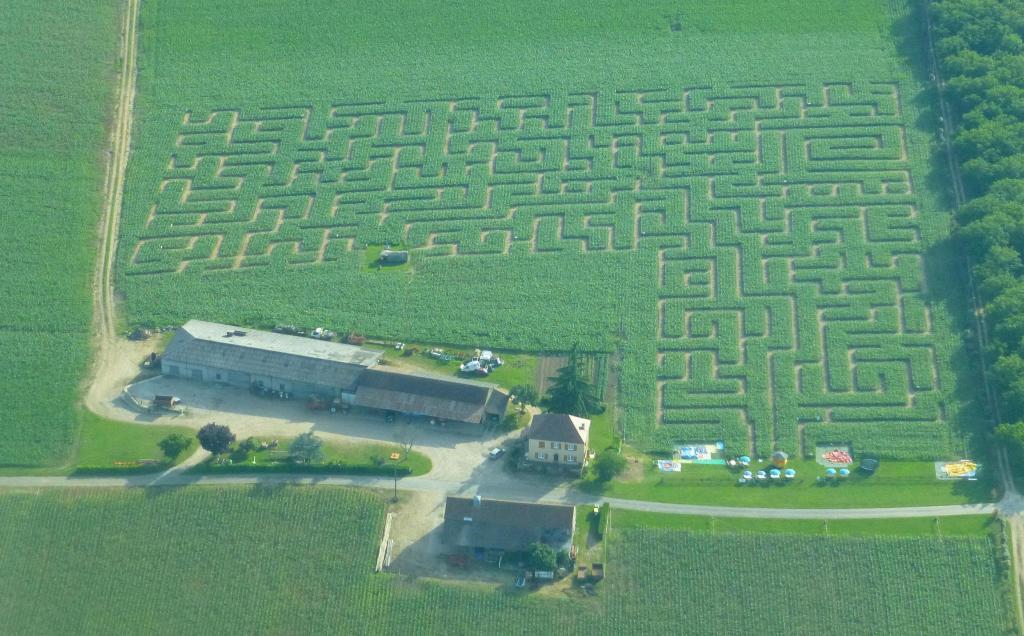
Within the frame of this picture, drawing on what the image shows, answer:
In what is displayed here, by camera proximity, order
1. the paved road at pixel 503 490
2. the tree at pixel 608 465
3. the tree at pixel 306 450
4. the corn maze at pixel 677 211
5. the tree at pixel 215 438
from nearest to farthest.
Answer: the paved road at pixel 503 490
the tree at pixel 608 465
the tree at pixel 215 438
the tree at pixel 306 450
the corn maze at pixel 677 211

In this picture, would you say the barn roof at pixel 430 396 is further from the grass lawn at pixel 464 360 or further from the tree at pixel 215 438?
the tree at pixel 215 438

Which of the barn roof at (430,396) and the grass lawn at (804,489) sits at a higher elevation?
the barn roof at (430,396)

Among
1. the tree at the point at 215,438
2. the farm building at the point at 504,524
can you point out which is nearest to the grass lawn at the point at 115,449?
the tree at the point at 215,438

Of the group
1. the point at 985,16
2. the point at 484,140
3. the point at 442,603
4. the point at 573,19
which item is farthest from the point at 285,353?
the point at 985,16

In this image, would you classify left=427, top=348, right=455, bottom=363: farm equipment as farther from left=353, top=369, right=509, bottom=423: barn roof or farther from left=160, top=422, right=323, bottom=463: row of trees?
left=160, top=422, right=323, bottom=463: row of trees

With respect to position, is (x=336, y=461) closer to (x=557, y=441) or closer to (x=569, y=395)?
(x=557, y=441)

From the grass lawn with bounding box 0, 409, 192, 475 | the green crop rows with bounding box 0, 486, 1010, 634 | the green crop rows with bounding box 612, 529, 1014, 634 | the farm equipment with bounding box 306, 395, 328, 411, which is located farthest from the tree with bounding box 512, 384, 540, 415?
the grass lawn with bounding box 0, 409, 192, 475

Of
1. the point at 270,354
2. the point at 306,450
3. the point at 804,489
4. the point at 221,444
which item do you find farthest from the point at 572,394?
the point at 221,444
